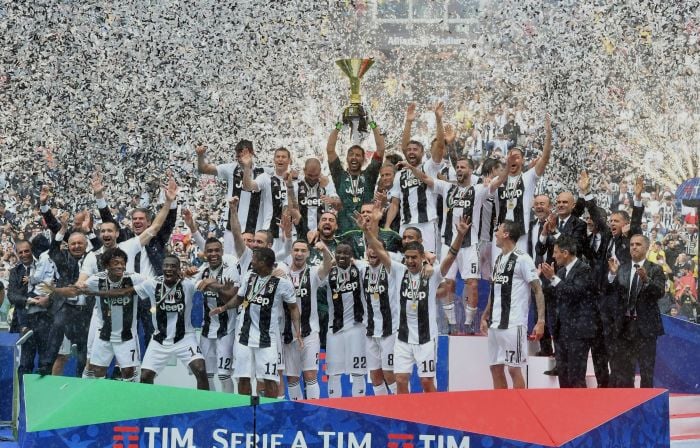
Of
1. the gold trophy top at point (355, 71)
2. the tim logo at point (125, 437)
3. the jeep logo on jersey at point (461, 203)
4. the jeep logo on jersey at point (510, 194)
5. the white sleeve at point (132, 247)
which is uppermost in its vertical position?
the gold trophy top at point (355, 71)

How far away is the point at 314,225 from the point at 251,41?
11.7 metres

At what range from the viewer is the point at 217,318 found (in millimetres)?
9992

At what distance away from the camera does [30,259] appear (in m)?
11.4

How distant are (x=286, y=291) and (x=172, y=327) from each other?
0.99 meters

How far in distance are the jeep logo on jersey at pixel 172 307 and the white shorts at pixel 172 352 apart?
0.70 feet

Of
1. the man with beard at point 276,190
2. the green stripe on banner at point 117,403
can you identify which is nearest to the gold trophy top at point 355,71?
the man with beard at point 276,190

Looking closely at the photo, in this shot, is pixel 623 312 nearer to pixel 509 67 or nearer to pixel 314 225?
pixel 314 225

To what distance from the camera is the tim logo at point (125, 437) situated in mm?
6680

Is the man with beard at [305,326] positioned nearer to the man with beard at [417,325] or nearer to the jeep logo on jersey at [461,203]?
the man with beard at [417,325]

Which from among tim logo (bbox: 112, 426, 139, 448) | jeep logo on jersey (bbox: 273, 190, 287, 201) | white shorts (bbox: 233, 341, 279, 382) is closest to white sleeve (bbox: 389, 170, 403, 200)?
jeep logo on jersey (bbox: 273, 190, 287, 201)

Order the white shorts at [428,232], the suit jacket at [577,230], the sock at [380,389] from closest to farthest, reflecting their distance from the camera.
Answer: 1. the sock at [380,389]
2. the suit jacket at [577,230]
3. the white shorts at [428,232]

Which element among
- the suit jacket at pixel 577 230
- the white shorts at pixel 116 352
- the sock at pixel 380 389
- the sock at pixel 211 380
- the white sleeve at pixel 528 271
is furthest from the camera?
the suit jacket at pixel 577 230

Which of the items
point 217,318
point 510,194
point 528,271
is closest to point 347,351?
point 217,318

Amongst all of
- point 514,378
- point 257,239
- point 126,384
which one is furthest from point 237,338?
point 126,384
